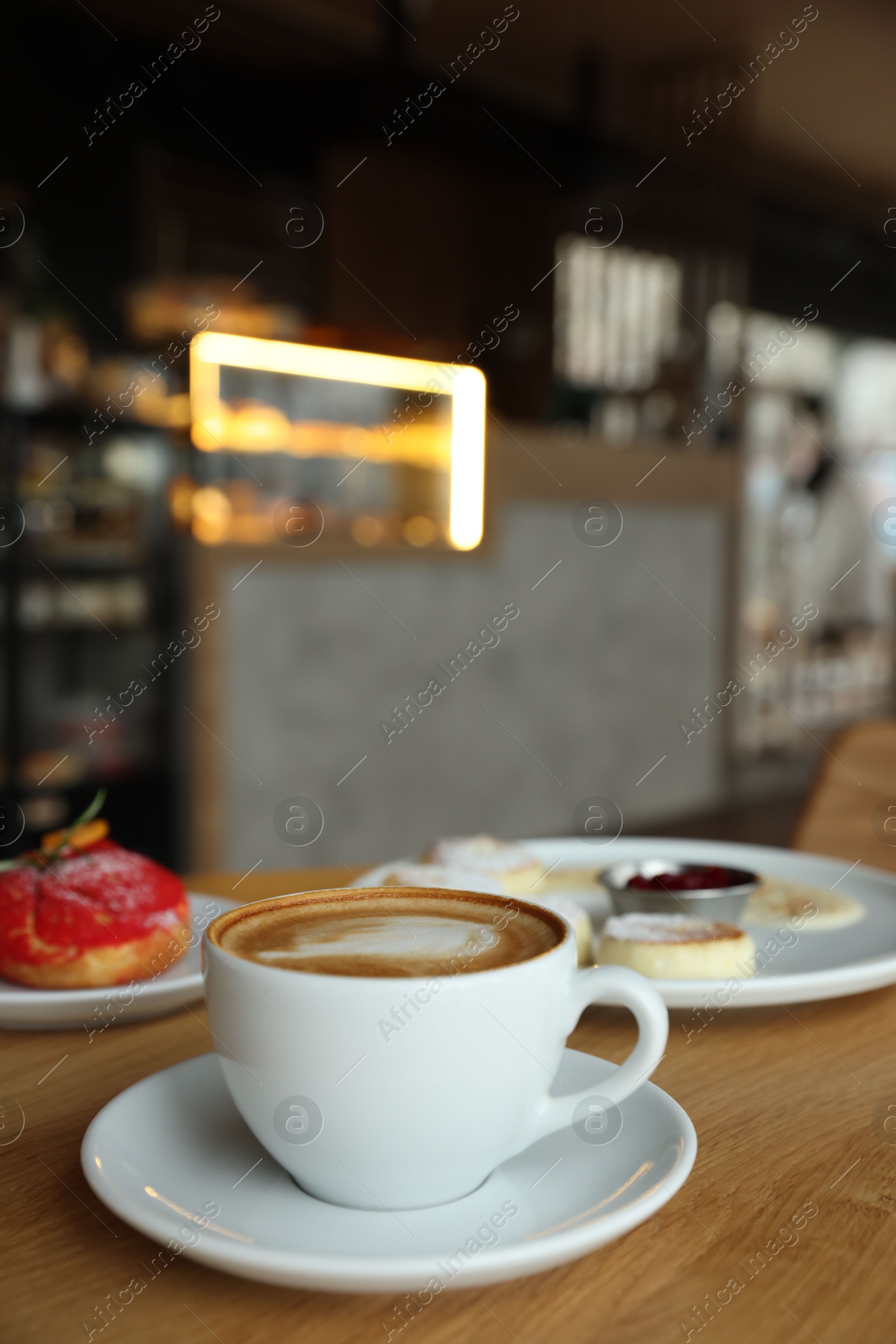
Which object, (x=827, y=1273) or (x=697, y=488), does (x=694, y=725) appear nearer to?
(x=697, y=488)

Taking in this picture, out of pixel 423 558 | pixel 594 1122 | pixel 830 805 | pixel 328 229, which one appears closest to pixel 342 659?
pixel 423 558

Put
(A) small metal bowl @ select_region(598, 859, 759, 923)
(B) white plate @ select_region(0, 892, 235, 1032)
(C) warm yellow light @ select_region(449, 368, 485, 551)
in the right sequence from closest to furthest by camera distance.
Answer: (B) white plate @ select_region(0, 892, 235, 1032) < (A) small metal bowl @ select_region(598, 859, 759, 923) < (C) warm yellow light @ select_region(449, 368, 485, 551)

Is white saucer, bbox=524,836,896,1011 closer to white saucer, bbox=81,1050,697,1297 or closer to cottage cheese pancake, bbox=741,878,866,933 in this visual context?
cottage cheese pancake, bbox=741,878,866,933

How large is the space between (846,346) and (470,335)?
3618 mm

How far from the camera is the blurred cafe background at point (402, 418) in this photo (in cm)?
364

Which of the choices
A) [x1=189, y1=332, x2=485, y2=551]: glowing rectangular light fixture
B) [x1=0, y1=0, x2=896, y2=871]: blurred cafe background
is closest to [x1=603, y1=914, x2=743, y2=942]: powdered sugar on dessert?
[x1=0, y1=0, x2=896, y2=871]: blurred cafe background

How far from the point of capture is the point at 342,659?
4047mm

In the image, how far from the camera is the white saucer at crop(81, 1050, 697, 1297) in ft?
1.48

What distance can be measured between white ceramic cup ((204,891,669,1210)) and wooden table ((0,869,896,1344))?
5 cm

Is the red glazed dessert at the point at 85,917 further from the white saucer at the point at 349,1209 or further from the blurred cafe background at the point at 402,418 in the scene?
the blurred cafe background at the point at 402,418

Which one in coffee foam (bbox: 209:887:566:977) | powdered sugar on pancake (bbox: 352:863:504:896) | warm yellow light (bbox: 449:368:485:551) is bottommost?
powdered sugar on pancake (bbox: 352:863:504:896)

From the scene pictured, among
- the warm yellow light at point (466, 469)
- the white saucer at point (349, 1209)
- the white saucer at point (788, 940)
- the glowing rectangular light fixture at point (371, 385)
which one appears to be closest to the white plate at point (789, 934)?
the white saucer at point (788, 940)

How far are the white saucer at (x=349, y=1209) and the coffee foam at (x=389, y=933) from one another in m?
0.08

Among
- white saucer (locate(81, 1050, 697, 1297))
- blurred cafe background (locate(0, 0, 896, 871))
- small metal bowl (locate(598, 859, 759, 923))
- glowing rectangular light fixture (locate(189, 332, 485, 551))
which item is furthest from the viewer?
glowing rectangular light fixture (locate(189, 332, 485, 551))
